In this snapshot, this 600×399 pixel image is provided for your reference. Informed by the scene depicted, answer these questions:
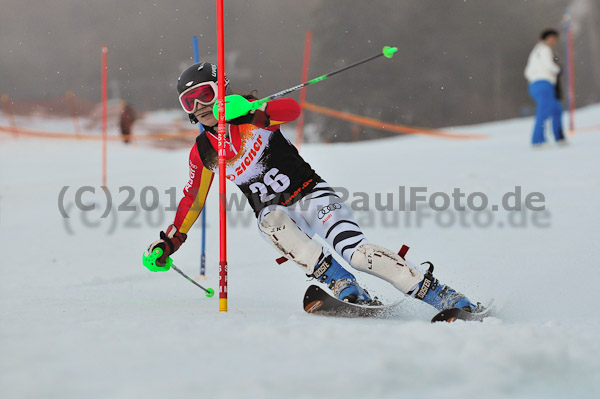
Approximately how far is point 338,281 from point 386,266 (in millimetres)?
272

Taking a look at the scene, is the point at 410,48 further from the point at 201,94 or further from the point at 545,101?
the point at 201,94

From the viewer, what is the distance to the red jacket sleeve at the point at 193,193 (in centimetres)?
326

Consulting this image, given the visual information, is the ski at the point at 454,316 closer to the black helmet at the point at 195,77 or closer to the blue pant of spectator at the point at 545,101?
the black helmet at the point at 195,77

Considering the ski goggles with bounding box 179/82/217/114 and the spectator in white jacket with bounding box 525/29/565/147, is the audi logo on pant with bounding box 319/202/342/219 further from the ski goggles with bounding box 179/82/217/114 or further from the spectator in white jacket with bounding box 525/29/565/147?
the spectator in white jacket with bounding box 525/29/565/147

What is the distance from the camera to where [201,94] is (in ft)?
10.1

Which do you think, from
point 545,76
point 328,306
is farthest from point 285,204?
point 545,76

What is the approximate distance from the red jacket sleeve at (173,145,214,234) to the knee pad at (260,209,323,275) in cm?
46

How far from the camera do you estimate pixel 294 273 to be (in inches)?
194

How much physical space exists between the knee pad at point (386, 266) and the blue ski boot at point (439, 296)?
4 centimetres

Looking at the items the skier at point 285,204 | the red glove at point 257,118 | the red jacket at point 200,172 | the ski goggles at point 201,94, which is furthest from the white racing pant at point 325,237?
the ski goggles at point 201,94

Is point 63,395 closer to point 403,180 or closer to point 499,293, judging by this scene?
point 499,293

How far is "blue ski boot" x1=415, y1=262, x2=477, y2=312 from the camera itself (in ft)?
9.57

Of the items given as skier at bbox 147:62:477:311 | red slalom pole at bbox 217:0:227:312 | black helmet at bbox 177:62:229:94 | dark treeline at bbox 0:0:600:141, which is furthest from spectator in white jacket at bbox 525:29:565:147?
dark treeline at bbox 0:0:600:141

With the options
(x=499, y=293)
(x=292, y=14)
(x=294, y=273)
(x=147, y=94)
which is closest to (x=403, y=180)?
(x=294, y=273)
